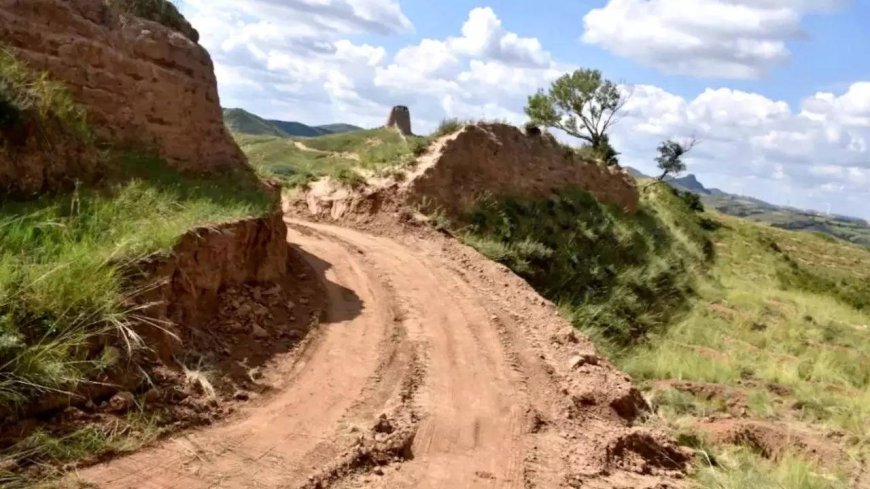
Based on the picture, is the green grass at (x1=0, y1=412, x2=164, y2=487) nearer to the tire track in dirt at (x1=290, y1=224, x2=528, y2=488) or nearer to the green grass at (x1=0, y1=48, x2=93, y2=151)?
the tire track in dirt at (x1=290, y1=224, x2=528, y2=488)

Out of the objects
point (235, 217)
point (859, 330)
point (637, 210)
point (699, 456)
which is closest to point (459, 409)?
point (699, 456)

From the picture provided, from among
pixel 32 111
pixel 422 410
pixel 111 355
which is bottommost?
pixel 422 410

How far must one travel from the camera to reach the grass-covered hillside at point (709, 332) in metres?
7.81

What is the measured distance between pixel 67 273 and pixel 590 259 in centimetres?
1286

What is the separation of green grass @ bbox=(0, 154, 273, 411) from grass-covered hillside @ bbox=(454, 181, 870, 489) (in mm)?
5214

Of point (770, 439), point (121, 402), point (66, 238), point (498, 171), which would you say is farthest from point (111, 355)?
point (498, 171)

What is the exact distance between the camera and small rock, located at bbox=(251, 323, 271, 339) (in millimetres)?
6906

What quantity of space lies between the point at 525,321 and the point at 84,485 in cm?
671

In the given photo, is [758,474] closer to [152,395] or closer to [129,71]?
[152,395]

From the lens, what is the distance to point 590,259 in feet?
53.1

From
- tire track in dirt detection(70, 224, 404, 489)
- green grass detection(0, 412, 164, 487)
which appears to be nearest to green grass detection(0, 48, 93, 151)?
green grass detection(0, 412, 164, 487)

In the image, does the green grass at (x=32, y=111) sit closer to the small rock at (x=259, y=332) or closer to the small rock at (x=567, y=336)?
the small rock at (x=259, y=332)

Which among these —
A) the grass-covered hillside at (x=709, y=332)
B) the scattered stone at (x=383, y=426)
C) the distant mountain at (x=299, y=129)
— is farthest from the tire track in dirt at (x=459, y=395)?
the distant mountain at (x=299, y=129)

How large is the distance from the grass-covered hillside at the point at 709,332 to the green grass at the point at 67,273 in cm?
521
